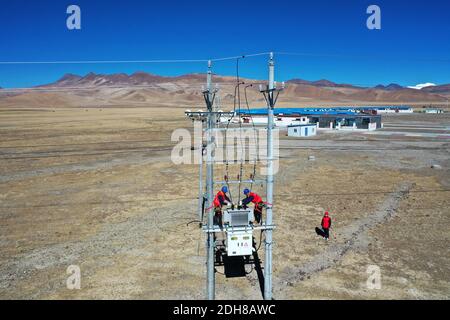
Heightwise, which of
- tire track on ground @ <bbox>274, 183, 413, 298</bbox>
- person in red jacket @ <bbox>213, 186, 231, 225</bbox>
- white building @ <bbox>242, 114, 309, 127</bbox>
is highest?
white building @ <bbox>242, 114, 309, 127</bbox>

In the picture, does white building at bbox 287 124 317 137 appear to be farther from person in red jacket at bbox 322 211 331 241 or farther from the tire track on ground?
person in red jacket at bbox 322 211 331 241

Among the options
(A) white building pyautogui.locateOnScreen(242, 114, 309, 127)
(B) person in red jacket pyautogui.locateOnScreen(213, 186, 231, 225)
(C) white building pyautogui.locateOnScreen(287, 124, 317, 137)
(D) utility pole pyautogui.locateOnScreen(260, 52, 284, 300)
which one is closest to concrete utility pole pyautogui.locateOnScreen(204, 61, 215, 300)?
(D) utility pole pyautogui.locateOnScreen(260, 52, 284, 300)

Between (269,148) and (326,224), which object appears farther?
(326,224)

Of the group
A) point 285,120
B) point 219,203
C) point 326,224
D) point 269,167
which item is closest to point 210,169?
point 269,167

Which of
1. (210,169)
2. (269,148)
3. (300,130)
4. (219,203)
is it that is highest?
(300,130)

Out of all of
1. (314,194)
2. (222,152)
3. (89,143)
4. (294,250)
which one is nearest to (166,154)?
(222,152)

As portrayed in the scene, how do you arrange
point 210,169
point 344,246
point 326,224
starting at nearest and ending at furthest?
point 210,169
point 344,246
point 326,224

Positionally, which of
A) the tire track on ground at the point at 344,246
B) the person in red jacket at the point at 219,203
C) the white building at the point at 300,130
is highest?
the white building at the point at 300,130

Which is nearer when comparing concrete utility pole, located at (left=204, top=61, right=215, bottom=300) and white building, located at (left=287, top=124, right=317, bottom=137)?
concrete utility pole, located at (left=204, top=61, right=215, bottom=300)

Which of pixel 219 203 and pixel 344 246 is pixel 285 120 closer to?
pixel 344 246

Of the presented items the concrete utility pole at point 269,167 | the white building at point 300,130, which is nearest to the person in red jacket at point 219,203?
the concrete utility pole at point 269,167

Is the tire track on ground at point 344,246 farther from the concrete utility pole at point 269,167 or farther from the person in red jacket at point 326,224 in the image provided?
the concrete utility pole at point 269,167
